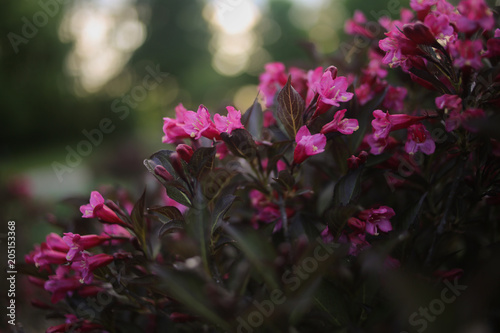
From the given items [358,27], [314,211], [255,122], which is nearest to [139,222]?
[255,122]

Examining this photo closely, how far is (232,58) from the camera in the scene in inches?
1134

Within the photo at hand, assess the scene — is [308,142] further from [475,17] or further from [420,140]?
[475,17]

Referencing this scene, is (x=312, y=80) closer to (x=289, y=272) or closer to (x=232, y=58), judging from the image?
(x=289, y=272)

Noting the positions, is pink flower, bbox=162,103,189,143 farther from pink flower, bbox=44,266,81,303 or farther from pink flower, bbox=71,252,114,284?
pink flower, bbox=44,266,81,303

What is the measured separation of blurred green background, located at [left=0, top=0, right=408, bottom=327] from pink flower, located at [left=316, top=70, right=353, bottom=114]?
3019 millimetres

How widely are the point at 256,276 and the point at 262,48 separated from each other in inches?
1165

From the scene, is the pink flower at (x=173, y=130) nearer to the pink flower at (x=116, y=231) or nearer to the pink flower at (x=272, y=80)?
the pink flower at (x=116, y=231)

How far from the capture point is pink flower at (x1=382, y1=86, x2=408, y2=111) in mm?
1331

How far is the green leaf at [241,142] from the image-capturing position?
1.05m

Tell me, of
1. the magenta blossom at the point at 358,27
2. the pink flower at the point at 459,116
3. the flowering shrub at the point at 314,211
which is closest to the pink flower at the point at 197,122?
the flowering shrub at the point at 314,211

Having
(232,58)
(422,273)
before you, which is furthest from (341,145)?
(232,58)

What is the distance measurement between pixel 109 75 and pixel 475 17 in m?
23.1

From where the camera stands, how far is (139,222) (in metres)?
1.12

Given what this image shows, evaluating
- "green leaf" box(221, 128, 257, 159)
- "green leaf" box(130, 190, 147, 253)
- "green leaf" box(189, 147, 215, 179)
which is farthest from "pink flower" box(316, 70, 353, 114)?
"green leaf" box(130, 190, 147, 253)
